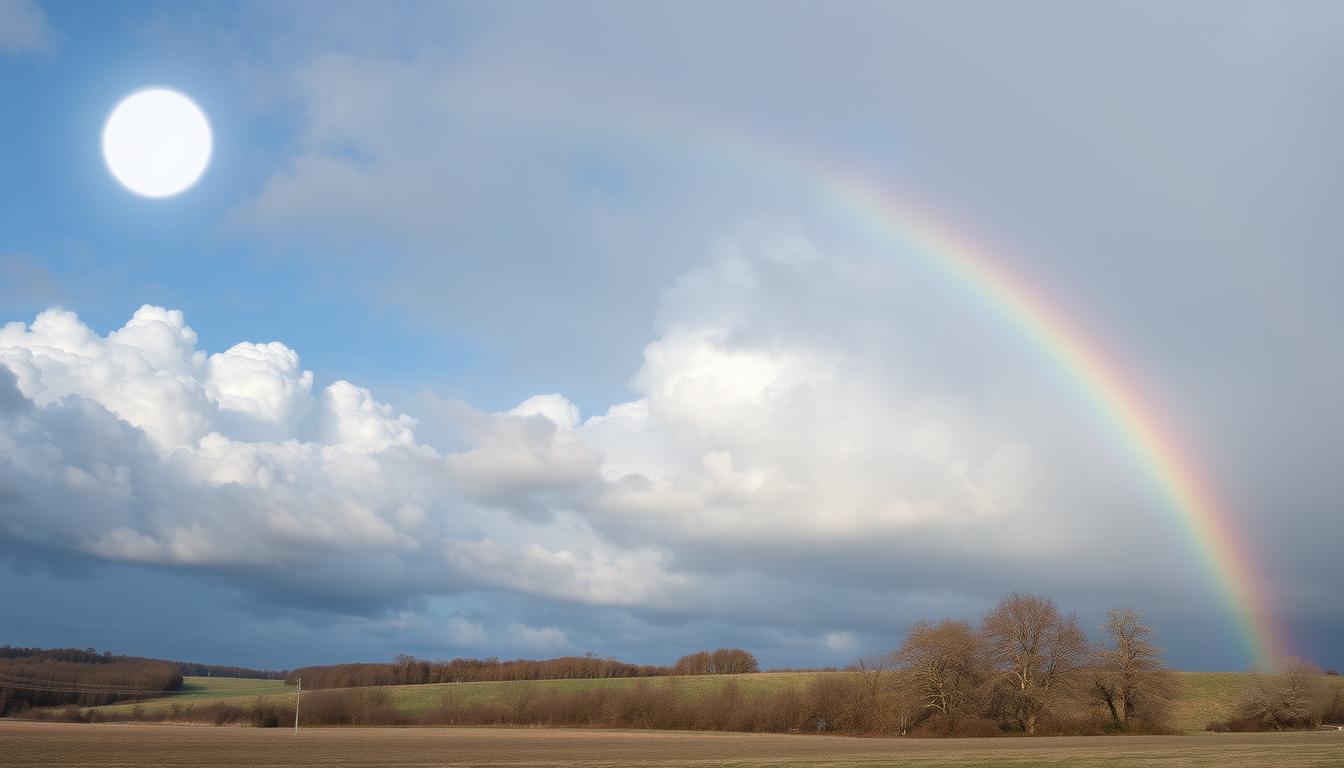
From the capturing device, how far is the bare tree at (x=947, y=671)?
115 m

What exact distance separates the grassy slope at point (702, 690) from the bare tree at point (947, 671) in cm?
3396

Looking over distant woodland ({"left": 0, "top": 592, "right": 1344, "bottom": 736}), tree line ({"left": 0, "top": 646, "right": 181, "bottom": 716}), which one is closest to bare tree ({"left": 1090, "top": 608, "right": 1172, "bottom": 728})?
distant woodland ({"left": 0, "top": 592, "right": 1344, "bottom": 736})

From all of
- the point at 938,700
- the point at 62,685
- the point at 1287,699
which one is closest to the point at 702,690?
the point at 938,700

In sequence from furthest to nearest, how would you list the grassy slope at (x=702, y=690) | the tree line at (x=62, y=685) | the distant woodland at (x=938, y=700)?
the tree line at (x=62, y=685) → the grassy slope at (x=702, y=690) → the distant woodland at (x=938, y=700)

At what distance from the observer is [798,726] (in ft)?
438

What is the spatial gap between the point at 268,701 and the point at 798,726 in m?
83.6

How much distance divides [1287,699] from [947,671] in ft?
158

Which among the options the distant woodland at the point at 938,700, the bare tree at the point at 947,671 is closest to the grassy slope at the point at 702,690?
the distant woodland at the point at 938,700

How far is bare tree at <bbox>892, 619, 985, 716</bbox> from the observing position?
11456cm

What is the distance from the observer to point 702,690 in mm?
159250

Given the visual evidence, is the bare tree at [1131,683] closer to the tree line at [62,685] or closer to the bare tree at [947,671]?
the bare tree at [947,671]

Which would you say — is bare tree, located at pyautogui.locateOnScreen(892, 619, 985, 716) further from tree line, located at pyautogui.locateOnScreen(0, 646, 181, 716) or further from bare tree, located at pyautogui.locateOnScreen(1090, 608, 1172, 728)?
tree line, located at pyautogui.locateOnScreen(0, 646, 181, 716)

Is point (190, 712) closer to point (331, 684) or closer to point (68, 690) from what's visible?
point (331, 684)

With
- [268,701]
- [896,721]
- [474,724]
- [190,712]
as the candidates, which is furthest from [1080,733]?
[190,712]
